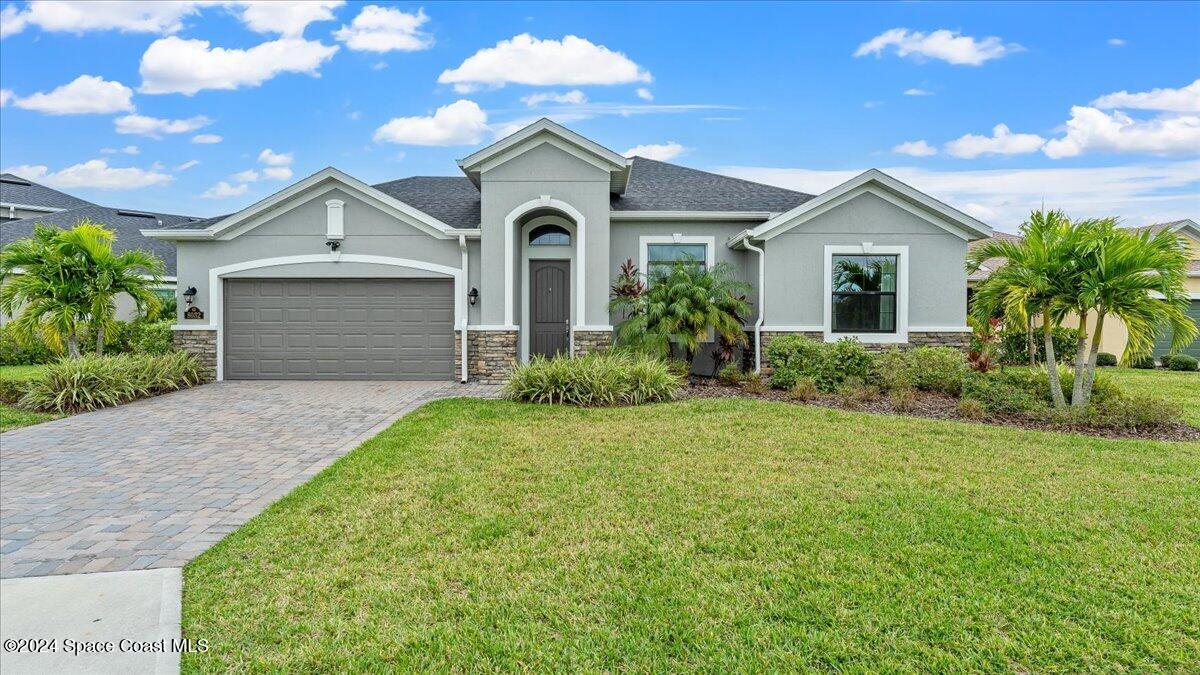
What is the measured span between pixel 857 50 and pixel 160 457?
14.5 metres

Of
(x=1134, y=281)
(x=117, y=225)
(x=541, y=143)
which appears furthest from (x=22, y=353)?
(x=1134, y=281)

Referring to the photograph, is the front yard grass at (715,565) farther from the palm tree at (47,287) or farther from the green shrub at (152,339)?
the green shrub at (152,339)

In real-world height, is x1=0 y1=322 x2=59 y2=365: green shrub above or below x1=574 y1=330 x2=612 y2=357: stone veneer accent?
below

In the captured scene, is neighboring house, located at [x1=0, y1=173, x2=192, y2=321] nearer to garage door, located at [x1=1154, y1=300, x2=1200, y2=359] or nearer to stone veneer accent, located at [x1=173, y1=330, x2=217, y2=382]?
stone veneer accent, located at [x1=173, y1=330, x2=217, y2=382]

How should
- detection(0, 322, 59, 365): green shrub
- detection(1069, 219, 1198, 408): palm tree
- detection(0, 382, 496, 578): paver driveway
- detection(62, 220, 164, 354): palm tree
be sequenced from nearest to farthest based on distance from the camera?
detection(0, 382, 496, 578): paver driveway, detection(1069, 219, 1198, 408): palm tree, detection(62, 220, 164, 354): palm tree, detection(0, 322, 59, 365): green shrub

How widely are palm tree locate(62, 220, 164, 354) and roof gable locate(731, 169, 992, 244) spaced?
1189cm

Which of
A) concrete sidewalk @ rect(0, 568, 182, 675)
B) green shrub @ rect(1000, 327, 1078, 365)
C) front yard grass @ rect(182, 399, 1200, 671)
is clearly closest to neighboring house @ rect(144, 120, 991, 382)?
green shrub @ rect(1000, 327, 1078, 365)

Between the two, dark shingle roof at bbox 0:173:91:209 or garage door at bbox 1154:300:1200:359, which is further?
dark shingle roof at bbox 0:173:91:209

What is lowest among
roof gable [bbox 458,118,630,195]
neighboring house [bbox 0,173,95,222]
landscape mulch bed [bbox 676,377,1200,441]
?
landscape mulch bed [bbox 676,377,1200,441]

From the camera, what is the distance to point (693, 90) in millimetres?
14648

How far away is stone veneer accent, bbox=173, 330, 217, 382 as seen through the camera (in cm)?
1295

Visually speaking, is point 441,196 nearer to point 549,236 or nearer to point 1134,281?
point 549,236

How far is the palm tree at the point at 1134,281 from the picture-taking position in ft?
26.0

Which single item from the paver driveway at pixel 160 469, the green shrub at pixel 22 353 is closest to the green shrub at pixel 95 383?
the paver driveway at pixel 160 469
